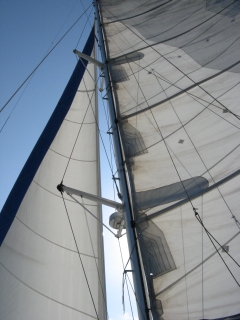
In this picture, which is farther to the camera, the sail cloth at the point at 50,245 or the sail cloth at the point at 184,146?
the sail cloth at the point at 50,245

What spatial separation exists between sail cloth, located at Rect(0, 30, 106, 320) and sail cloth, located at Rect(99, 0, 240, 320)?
1056 millimetres

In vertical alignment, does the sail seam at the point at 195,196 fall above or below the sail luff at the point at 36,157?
below

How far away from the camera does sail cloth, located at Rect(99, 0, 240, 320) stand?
2.81 m

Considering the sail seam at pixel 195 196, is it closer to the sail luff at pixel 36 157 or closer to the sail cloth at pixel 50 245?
the sail cloth at pixel 50 245

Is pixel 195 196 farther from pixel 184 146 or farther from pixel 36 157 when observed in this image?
pixel 36 157

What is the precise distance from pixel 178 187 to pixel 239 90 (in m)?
1.67

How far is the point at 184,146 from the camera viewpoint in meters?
3.86

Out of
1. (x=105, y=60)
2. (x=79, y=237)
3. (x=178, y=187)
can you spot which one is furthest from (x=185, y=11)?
(x=79, y=237)

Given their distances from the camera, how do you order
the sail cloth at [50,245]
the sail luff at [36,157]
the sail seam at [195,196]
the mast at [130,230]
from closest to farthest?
1. the mast at [130,230]
2. the sail seam at [195,196]
3. the sail cloth at [50,245]
4. the sail luff at [36,157]

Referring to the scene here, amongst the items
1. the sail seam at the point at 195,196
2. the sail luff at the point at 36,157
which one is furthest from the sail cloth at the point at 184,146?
the sail luff at the point at 36,157

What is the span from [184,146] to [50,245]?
7.67 feet

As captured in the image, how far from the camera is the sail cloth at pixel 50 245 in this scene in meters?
3.75

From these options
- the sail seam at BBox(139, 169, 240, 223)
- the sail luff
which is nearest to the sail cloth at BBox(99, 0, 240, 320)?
the sail seam at BBox(139, 169, 240, 223)

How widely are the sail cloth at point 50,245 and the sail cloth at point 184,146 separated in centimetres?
106
